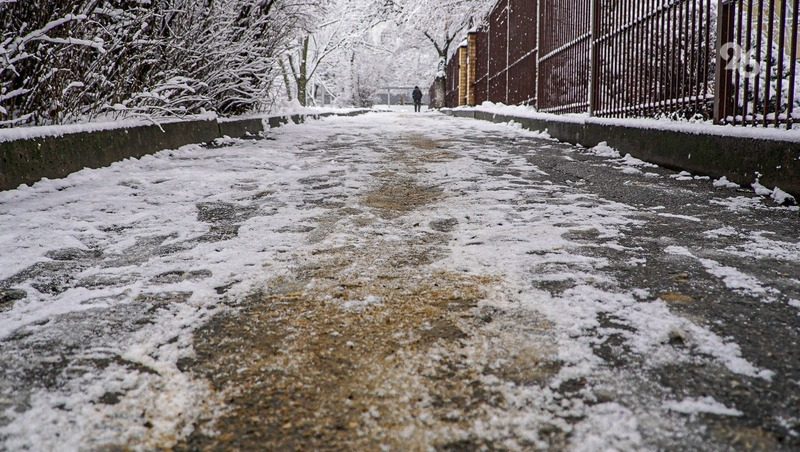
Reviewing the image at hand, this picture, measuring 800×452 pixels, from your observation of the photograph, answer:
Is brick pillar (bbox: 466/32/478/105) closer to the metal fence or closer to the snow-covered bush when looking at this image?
the metal fence

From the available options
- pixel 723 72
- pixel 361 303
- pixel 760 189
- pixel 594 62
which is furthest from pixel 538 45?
pixel 361 303

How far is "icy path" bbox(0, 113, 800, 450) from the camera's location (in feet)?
3.49

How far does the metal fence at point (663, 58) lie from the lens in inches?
144

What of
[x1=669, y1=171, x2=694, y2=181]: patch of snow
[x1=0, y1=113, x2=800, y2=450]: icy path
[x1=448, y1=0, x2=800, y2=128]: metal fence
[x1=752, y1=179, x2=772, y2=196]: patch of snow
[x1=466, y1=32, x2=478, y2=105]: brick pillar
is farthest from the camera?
[x1=466, y1=32, x2=478, y2=105]: brick pillar

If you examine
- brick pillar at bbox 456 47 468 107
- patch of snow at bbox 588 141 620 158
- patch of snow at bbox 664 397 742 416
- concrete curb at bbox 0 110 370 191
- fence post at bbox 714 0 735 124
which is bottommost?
patch of snow at bbox 664 397 742 416

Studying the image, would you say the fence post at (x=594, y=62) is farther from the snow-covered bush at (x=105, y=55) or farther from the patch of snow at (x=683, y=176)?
the snow-covered bush at (x=105, y=55)

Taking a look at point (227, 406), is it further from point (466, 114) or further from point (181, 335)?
point (466, 114)

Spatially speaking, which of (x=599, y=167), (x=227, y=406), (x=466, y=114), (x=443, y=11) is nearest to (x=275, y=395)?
(x=227, y=406)

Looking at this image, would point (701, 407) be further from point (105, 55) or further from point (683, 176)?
point (105, 55)

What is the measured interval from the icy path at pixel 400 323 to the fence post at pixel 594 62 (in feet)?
11.4

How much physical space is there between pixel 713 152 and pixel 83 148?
3835 mm

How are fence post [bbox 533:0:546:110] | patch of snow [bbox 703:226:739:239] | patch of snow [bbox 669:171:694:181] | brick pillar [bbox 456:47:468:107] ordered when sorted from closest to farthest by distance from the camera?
patch of snow [bbox 703:226:739:239] < patch of snow [bbox 669:171:694:181] < fence post [bbox 533:0:546:110] < brick pillar [bbox 456:47:468:107]

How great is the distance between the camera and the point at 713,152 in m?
3.80

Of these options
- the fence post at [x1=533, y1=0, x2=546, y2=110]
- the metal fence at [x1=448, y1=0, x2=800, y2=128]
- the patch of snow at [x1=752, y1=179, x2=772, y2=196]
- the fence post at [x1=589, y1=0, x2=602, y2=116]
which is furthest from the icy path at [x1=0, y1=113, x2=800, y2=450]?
the fence post at [x1=533, y1=0, x2=546, y2=110]
